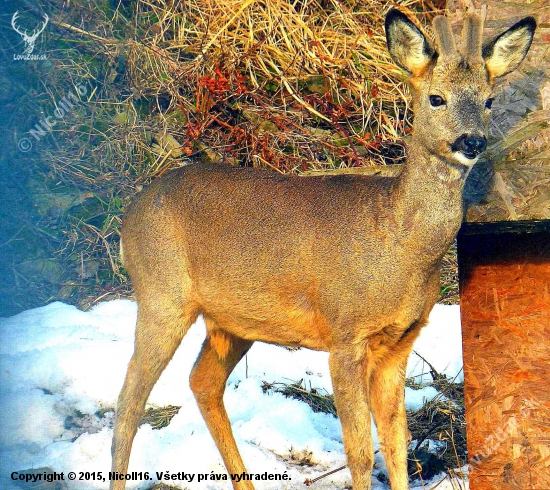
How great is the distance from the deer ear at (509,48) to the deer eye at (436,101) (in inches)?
13.8

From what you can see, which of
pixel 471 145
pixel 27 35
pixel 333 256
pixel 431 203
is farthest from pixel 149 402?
pixel 27 35

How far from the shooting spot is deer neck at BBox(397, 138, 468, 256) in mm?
5098

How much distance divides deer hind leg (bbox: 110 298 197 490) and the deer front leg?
1103mm

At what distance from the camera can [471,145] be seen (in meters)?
4.80

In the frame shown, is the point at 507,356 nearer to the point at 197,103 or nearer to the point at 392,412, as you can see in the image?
the point at 392,412

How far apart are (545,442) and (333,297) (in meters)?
1.69

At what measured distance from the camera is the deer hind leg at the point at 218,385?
6.11 metres

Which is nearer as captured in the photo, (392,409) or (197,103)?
(392,409)

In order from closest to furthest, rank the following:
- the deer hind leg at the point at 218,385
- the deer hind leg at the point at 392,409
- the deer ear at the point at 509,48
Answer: the deer ear at the point at 509,48 < the deer hind leg at the point at 392,409 < the deer hind leg at the point at 218,385

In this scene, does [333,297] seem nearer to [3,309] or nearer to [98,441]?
[98,441]

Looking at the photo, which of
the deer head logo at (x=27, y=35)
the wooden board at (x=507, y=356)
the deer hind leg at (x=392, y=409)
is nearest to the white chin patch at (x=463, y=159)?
the wooden board at (x=507, y=356)

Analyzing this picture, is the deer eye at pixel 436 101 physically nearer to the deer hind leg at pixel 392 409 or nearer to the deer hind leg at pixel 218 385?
the deer hind leg at pixel 392 409

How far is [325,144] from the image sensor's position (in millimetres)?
8805

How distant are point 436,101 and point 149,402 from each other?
3.58 metres
